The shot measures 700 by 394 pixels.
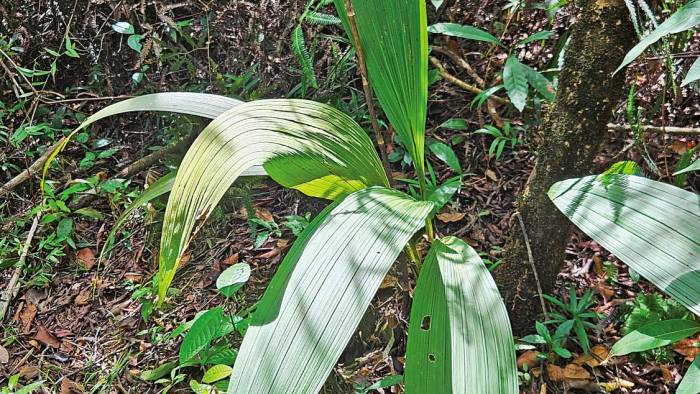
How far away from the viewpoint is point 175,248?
68 centimetres

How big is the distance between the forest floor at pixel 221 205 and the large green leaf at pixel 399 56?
1.14 feet

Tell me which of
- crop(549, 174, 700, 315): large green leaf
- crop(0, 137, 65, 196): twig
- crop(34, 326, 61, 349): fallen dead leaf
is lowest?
crop(34, 326, 61, 349): fallen dead leaf

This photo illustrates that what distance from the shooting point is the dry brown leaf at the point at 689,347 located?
1.07 meters

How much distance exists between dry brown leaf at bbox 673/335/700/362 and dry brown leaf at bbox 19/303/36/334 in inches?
57.2

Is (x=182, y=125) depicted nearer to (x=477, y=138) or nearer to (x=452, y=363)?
(x=477, y=138)

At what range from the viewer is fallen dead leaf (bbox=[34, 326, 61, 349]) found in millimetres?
1438

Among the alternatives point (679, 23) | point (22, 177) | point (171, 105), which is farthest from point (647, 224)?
point (22, 177)

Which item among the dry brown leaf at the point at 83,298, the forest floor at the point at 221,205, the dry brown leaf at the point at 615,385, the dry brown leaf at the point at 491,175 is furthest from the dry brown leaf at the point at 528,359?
the dry brown leaf at the point at 83,298

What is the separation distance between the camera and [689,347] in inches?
42.4

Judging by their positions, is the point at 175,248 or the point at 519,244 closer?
the point at 175,248

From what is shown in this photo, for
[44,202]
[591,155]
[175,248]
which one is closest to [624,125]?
[591,155]

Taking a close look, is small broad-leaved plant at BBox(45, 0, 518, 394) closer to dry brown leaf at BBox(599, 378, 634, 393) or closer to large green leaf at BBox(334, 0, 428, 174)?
large green leaf at BBox(334, 0, 428, 174)

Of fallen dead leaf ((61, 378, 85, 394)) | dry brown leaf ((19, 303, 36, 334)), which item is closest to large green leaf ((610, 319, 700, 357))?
fallen dead leaf ((61, 378, 85, 394))

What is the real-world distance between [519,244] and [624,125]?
1.61 ft
